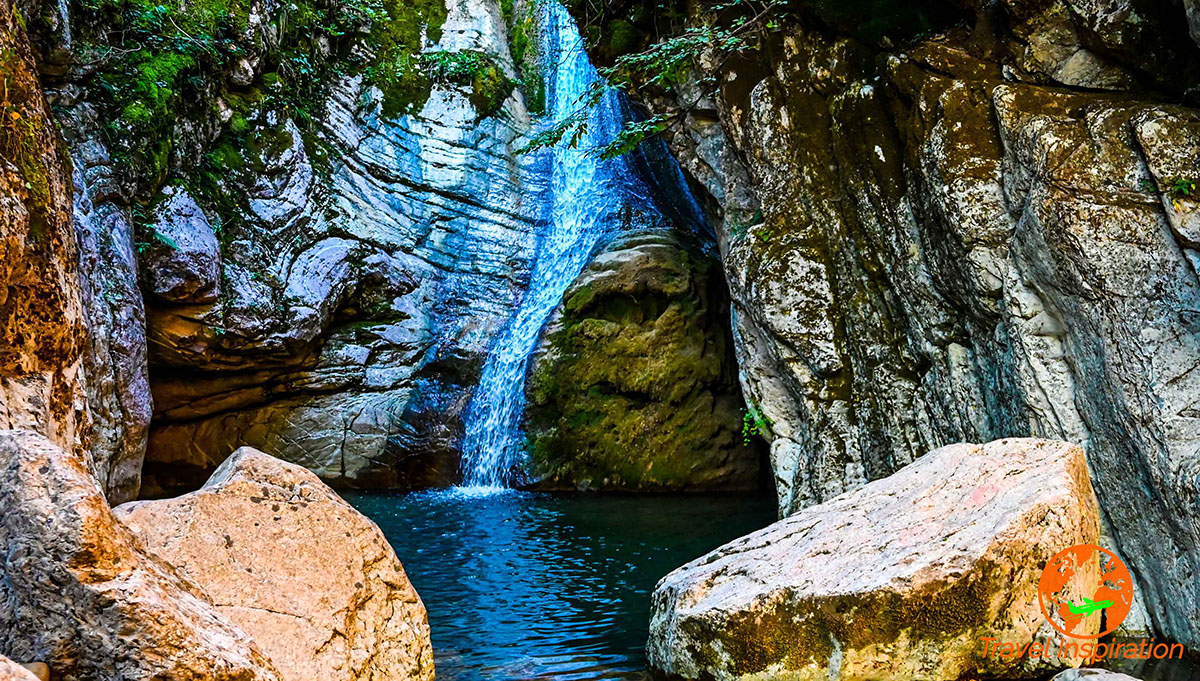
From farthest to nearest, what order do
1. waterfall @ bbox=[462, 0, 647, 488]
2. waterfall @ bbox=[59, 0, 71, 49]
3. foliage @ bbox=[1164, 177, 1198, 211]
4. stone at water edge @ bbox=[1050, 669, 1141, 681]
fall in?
waterfall @ bbox=[462, 0, 647, 488] → waterfall @ bbox=[59, 0, 71, 49] → foliage @ bbox=[1164, 177, 1198, 211] → stone at water edge @ bbox=[1050, 669, 1141, 681]

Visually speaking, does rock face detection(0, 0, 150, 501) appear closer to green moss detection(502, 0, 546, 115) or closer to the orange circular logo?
the orange circular logo

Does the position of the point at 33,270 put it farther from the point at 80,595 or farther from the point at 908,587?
the point at 908,587

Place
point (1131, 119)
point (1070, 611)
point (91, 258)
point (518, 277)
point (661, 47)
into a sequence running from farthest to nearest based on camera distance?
1. point (518, 277)
2. point (661, 47)
3. point (91, 258)
4. point (1131, 119)
5. point (1070, 611)

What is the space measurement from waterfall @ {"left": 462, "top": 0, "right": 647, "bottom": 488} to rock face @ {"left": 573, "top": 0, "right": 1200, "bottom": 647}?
184 inches

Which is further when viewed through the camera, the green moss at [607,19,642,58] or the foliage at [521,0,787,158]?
the green moss at [607,19,642,58]

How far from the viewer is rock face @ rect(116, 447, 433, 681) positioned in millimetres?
3877

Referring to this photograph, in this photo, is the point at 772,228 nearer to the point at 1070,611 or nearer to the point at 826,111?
the point at 826,111

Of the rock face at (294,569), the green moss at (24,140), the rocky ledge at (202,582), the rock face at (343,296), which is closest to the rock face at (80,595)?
the rocky ledge at (202,582)

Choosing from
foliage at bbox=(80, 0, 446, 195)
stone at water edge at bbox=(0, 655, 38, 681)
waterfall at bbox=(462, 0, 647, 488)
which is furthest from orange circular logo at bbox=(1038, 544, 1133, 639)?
foliage at bbox=(80, 0, 446, 195)

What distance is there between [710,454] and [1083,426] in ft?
23.0

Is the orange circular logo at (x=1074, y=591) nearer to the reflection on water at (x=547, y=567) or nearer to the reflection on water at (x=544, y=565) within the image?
the reflection on water at (x=547, y=567)

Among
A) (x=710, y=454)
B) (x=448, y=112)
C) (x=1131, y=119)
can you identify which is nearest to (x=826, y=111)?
(x=1131, y=119)

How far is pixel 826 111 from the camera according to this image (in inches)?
360

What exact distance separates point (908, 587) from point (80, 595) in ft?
13.0
